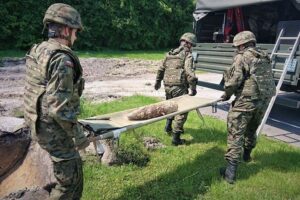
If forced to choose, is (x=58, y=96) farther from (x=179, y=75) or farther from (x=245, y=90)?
(x=179, y=75)

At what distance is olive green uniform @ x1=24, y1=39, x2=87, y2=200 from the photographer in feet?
10.2

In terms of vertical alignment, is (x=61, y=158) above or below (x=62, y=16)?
below

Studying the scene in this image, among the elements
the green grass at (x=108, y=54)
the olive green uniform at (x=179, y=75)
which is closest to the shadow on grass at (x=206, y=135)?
the olive green uniform at (x=179, y=75)

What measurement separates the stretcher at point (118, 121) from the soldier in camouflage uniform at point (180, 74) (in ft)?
0.83

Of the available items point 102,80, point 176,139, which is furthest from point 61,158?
point 102,80

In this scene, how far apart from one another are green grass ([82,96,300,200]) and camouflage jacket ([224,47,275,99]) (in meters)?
1.14

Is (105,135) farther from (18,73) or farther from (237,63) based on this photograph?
(18,73)

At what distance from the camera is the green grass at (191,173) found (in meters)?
4.48

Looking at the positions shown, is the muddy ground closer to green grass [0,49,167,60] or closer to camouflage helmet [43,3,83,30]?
green grass [0,49,167,60]

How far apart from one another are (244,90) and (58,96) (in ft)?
8.93

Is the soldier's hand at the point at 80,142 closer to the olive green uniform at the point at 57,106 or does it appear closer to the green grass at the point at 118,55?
the olive green uniform at the point at 57,106

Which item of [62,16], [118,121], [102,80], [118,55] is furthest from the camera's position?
[118,55]

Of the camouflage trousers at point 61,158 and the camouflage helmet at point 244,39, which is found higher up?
the camouflage helmet at point 244,39

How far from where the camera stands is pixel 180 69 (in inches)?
247
